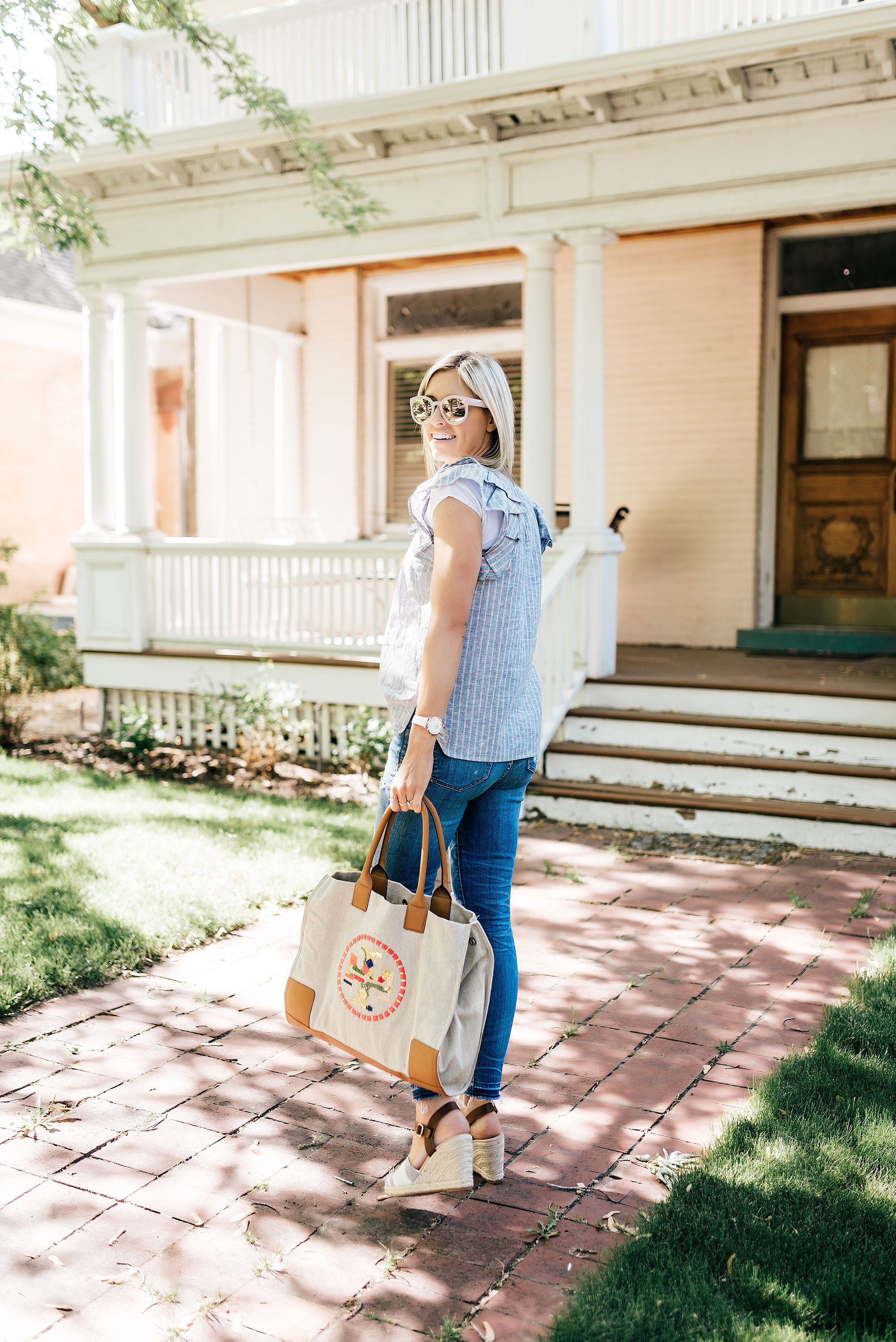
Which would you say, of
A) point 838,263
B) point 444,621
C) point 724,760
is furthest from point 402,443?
point 444,621

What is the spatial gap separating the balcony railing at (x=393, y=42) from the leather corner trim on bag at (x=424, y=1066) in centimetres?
541

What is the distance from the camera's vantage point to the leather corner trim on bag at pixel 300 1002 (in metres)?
2.61

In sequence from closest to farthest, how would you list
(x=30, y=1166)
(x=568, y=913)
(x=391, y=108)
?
(x=30, y=1166) < (x=568, y=913) < (x=391, y=108)

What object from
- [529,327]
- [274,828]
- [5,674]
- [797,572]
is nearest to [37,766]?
[5,674]

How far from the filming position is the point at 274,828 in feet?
20.3

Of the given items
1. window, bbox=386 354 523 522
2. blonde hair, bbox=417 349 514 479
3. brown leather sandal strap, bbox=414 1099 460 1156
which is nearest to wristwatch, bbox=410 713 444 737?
blonde hair, bbox=417 349 514 479

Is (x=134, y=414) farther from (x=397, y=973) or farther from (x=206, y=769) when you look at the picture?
(x=397, y=973)

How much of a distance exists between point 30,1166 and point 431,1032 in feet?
3.66

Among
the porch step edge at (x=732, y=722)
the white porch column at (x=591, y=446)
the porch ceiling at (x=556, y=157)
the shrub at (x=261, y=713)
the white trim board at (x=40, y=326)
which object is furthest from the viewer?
A: the white trim board at (x=40, y=326)

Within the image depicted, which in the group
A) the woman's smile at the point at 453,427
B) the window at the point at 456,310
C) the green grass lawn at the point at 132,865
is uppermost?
the window at the point at 456,310

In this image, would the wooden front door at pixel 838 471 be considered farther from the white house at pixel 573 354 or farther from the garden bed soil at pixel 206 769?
the garden bed soil at pixel 206 769

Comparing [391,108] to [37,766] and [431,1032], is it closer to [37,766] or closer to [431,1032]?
[37,766]

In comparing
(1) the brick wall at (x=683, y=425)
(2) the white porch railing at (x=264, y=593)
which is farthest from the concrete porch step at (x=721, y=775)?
(1) the brick wall at (x=683, y=425)

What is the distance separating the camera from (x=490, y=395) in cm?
261
